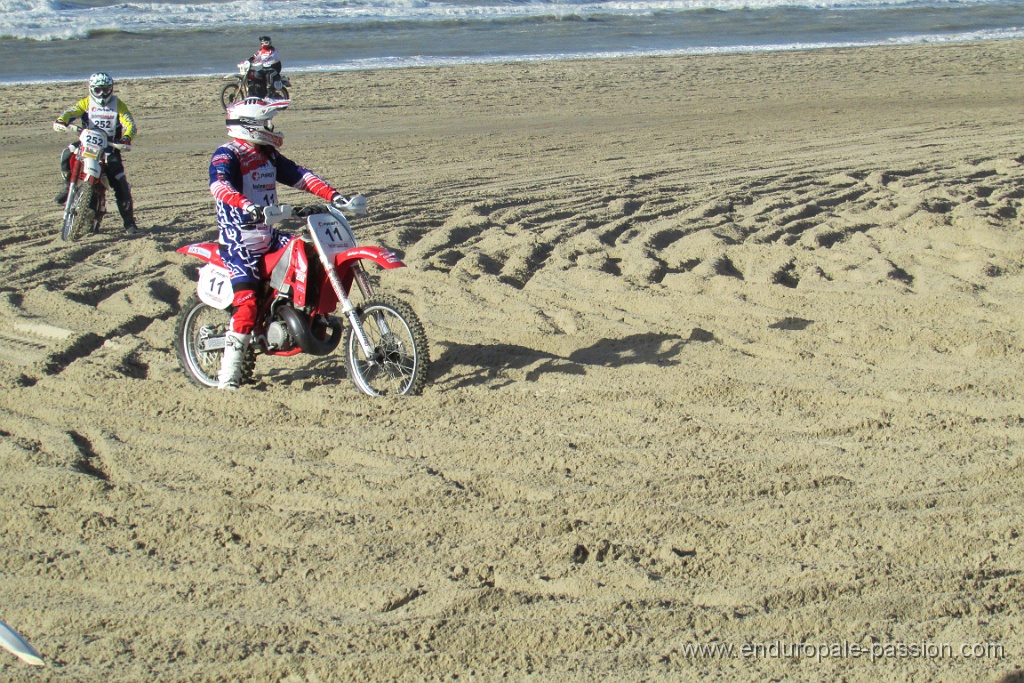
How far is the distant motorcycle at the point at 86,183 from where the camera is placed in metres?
10.1

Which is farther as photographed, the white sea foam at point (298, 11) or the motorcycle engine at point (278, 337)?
the white sea foam at point (298, 11)

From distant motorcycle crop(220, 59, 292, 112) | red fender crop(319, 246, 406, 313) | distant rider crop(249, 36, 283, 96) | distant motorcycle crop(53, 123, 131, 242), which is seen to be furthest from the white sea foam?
red fender crop(319, 246, 406, 313)

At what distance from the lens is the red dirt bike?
5.72 m

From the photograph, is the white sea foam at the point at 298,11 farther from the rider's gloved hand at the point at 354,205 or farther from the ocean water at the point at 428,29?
the rider's gloved hand at the point at 354,205

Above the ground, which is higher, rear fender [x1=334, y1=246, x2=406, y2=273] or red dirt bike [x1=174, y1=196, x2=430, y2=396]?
rear fender [x1=334, y1=246, x2=406, y2=273]

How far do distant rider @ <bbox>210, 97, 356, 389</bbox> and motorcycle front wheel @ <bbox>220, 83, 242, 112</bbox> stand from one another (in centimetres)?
1363

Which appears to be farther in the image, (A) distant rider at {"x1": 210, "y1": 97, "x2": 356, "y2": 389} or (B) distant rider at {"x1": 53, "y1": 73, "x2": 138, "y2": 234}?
(B) distant rider at {"x1": 53, "y1": 73, "x2": 138, "y2": 234}

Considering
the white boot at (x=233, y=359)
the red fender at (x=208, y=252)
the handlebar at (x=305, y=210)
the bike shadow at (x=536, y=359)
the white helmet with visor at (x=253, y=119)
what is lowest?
the bike shadow at (x=536, y=359)

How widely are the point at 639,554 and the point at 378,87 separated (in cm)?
1828

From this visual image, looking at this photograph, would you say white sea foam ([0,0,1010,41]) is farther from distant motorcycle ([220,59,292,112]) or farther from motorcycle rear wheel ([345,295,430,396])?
motorcycle rear wheel ([345,295,430,396])

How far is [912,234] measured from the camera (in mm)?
9070

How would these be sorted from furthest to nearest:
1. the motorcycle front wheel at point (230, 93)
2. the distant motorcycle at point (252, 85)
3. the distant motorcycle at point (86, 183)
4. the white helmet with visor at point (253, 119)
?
the distant motorcycle at point (252, 85), the motorcycle front wheel at point (230, 93), the distant motorcycle at point (86, 183), the white helmet with visor at point (253, 119)

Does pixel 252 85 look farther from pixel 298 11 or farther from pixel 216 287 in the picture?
pixel 298 11

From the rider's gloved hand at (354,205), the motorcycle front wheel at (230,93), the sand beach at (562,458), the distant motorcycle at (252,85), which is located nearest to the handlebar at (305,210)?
the rider's gloved hand at (354,205)
